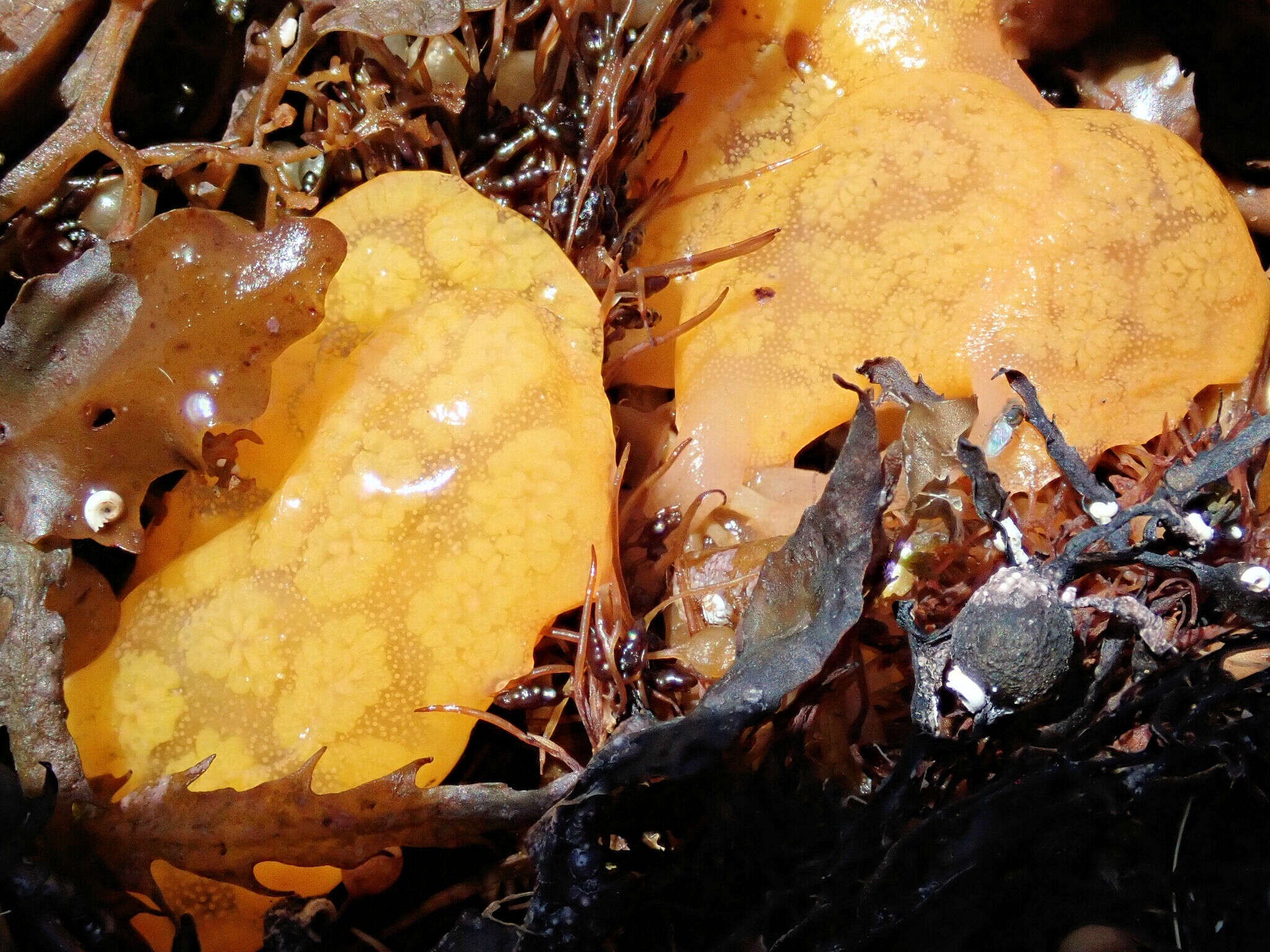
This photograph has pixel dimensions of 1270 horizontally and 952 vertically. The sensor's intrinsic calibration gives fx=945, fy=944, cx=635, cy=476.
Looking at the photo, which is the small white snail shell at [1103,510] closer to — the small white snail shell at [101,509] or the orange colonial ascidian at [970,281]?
the orange colonial ascidian at [970,281]

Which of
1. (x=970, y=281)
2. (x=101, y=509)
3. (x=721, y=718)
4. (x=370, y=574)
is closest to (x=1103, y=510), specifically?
(x=970, y=281)

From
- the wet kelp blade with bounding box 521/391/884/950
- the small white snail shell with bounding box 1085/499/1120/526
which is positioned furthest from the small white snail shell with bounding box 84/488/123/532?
the small white snail shell with bounding box 1085/499/1120/526

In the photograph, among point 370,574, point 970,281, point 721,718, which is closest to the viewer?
point 721,718

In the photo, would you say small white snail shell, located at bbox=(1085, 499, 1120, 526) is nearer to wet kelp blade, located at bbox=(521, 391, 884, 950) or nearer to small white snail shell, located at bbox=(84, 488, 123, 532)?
wet kelp blade, located at bbox=(521, 391, 884, 950)

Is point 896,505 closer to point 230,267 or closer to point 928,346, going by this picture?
point 928,346

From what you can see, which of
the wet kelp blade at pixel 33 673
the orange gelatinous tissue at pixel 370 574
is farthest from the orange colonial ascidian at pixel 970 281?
the wet kelp blade at pixel 33 673

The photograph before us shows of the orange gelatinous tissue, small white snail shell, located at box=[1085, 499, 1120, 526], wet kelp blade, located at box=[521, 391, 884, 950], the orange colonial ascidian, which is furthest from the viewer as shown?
the orange colonial ascidian

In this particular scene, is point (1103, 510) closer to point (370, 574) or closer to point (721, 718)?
point (721, 718)
